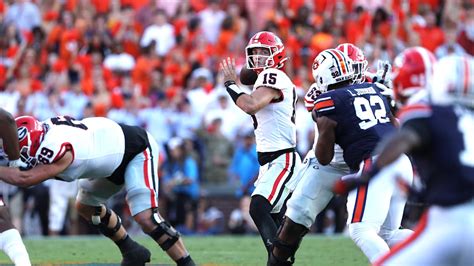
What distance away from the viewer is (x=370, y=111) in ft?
23.8

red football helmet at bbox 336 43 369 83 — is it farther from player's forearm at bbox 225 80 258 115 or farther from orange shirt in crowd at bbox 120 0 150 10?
orange shirt in crowd at bbox 120 0 150 10

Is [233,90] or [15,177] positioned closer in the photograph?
[15,177]

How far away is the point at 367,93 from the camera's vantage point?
732cm

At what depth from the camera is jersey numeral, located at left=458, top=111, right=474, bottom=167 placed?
497 cm

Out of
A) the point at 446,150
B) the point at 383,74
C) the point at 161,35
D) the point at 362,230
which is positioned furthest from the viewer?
the point at 161,35

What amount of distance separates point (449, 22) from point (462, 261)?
36.6 feet

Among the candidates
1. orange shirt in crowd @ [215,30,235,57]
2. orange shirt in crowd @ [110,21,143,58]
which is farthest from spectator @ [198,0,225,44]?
orange shirt in crowd @ [110,21,143,58]

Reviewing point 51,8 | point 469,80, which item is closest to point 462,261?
point 469,80

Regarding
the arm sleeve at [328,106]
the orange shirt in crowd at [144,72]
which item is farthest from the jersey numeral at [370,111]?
the orange shirt in crowd at [144,72]

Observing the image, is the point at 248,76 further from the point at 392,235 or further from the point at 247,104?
the point at 392,235

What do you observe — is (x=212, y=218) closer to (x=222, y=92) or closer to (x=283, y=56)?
(x=222, y=92)

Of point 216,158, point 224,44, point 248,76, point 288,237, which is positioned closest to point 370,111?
point 288,237

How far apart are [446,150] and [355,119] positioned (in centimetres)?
218

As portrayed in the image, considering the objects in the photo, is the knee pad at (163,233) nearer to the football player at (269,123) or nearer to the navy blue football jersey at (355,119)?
the football player at (269,123)
